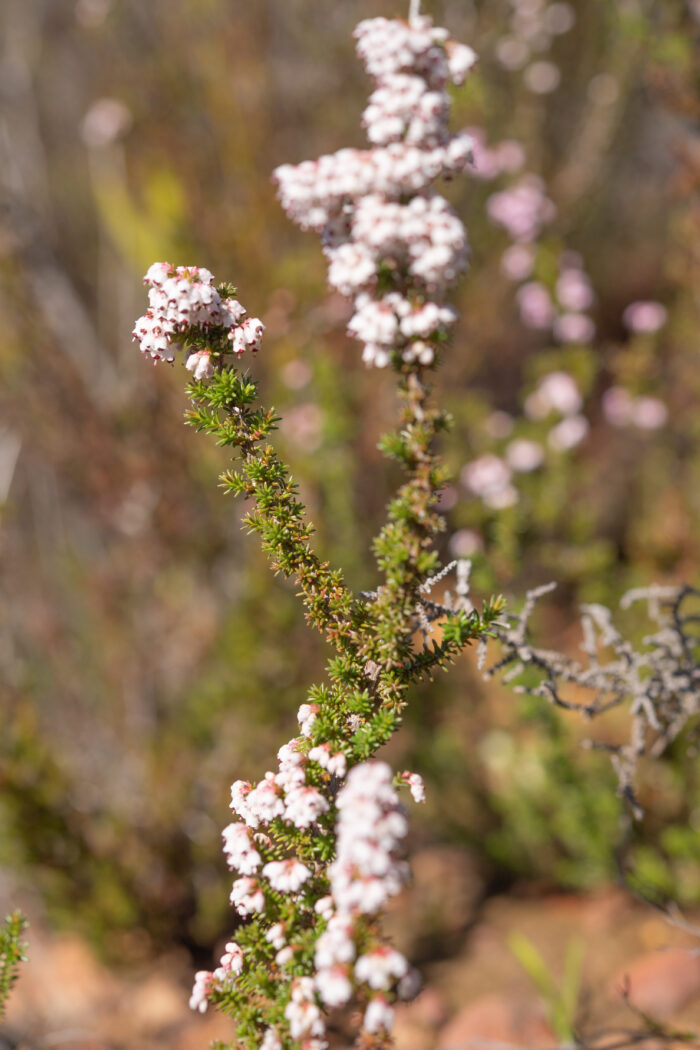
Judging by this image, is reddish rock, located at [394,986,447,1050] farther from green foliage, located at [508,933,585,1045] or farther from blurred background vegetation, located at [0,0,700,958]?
blurred background vegetation, located at [0,0,700,958]

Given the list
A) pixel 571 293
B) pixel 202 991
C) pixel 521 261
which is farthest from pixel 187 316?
pixel 521 261

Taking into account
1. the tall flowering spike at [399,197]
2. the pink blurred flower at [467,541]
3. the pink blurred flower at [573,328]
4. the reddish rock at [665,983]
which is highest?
the pink blurred flower at [573,328]

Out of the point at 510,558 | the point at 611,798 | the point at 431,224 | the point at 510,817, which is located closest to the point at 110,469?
the point at 510,558

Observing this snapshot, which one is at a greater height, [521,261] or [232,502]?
[521,261]

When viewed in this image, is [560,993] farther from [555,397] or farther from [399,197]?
[399,197]

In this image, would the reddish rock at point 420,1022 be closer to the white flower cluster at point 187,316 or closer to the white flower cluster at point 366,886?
the white flower cluster at point 366,886

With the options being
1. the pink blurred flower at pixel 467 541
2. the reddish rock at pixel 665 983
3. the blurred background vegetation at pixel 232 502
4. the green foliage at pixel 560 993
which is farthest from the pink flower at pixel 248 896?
the pink blurred flower at pixel 467 541

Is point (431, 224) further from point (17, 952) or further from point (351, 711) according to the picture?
point (17, 952)
